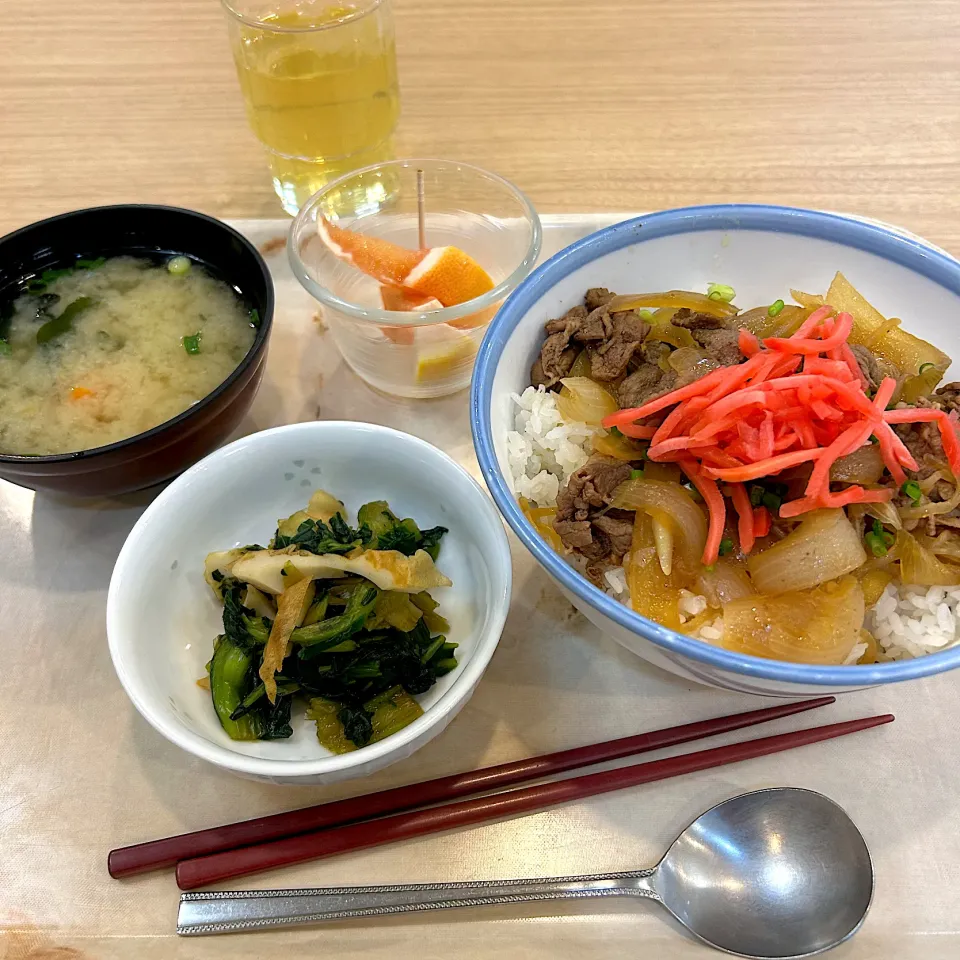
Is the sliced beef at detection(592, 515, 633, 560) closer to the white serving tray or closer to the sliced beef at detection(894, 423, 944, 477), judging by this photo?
the white serving tray

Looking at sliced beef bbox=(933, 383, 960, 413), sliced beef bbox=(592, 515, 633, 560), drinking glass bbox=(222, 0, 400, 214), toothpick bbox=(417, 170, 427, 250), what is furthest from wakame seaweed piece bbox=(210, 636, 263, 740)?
drinking glass bbox=(222, 0, 400, 214)

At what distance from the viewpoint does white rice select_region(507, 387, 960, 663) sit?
45.5 inches

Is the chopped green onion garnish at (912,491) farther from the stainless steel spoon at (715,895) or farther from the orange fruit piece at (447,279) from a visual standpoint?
the orange fruit piece at (447,279)

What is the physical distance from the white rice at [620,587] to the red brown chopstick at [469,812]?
0.19 m

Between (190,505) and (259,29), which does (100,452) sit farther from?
(259,29)

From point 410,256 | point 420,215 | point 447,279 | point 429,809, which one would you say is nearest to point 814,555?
point 429,809

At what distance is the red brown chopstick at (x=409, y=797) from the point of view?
113cm

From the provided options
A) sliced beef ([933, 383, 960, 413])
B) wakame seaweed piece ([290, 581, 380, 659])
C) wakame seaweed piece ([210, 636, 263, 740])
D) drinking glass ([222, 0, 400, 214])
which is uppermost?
drinking glass ([222, 0, 400, 214])

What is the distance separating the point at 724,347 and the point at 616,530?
36 centimetres

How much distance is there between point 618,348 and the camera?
136 centimetres

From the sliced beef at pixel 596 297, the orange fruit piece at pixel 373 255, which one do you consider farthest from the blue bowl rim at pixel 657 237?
the orange fruit piece at pixel 373 255

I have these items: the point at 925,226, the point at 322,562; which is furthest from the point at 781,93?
the point at 322,562

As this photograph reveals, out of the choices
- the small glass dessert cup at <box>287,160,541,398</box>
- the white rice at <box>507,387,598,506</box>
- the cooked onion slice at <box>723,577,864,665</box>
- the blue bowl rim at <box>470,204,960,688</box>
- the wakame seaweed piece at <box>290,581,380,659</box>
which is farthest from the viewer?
the small glass dessert cup at <box>287,160,541,398</box>

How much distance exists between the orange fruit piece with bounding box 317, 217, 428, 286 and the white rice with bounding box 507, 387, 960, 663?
424mm
